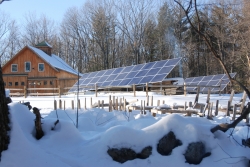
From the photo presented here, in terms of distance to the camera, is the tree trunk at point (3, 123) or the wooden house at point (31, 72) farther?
the wooden house at point (31, 72)

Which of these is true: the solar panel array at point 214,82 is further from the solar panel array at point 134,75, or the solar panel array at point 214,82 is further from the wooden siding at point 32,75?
the wooden siding at point 32,75

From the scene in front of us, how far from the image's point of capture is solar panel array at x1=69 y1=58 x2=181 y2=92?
22.8 m

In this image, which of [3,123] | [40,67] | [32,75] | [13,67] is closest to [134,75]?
[40,67]

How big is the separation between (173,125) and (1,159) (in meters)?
2.82

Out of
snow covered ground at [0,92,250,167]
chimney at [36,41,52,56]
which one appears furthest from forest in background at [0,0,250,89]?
snow covered ground at [0,92,250,167]

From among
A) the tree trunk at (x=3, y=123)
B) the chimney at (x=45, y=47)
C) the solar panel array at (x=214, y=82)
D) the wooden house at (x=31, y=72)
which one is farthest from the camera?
the chimney at (x=45, y=47)

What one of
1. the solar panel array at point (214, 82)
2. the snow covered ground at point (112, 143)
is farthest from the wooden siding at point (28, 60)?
the snow covered ground at point (112, 143)

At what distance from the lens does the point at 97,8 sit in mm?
45938

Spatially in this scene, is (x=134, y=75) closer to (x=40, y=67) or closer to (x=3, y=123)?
(x=40, y=67)

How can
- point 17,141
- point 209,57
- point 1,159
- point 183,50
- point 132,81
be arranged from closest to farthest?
point 1,159 → point 17,141 → point 132,81 → point 183,50 → point 209,57

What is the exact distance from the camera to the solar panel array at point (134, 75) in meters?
22.8

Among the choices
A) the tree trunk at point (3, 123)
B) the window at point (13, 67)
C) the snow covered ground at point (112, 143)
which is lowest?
the snow covered ground at point (112, 143)

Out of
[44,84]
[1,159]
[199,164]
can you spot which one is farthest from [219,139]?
[44,84]

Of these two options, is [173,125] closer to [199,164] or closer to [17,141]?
[199,164]
